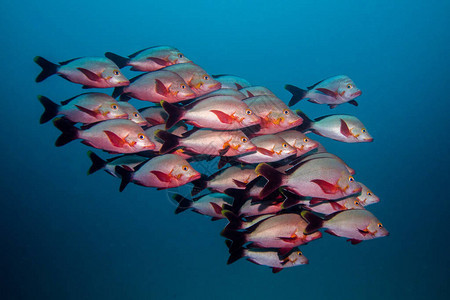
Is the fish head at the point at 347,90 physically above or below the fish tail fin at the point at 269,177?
above

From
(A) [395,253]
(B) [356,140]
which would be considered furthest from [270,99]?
(A) [395,253]

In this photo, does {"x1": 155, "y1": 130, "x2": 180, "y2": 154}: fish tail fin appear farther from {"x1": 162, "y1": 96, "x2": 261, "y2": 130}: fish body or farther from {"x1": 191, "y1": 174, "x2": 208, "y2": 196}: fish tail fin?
{"x1": 191, "y1": 174, "x2": 208, "y2": 196}: fish tail fin

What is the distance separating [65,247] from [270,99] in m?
25.6

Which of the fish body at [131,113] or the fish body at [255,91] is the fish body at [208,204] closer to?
the fish body at [131,113]

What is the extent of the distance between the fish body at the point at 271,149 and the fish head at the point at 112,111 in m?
1.85

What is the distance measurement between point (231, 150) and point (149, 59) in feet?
7.08

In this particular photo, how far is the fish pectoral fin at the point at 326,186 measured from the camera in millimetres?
2871

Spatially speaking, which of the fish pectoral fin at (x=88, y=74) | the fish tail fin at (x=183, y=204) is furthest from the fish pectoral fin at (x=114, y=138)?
the fish tail fin at (x=183, y=204)

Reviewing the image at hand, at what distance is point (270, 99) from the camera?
368 centimetres

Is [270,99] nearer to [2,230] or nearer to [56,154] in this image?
[2,230]

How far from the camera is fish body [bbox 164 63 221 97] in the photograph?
12.6ft

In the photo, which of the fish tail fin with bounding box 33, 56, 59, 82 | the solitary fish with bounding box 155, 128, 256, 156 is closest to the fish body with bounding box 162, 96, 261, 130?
the solitary fish with bounding box 155, 128, 256, 156

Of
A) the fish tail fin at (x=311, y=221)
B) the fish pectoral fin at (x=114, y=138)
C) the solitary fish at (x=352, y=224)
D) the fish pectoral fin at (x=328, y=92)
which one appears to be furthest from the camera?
the fish pectoral fin at (x=328, y=92)

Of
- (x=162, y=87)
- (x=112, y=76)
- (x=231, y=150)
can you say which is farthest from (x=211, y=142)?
(x=112, y=76)
